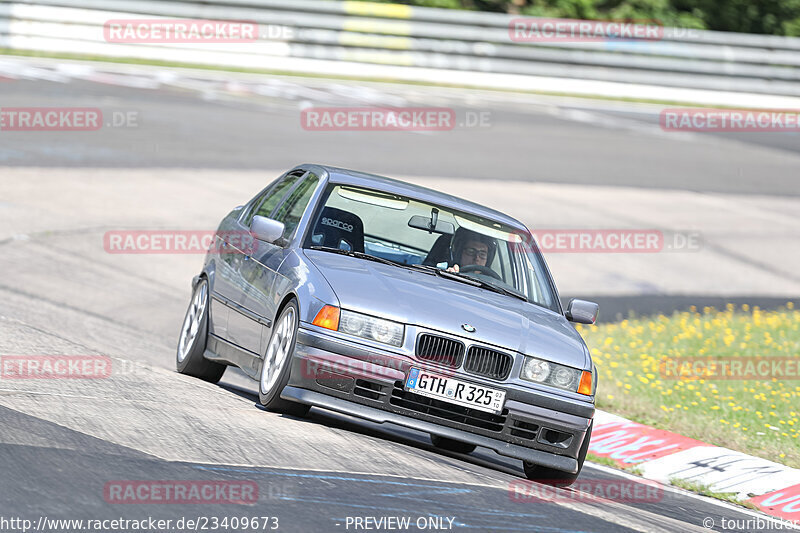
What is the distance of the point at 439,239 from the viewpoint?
28.6 feet

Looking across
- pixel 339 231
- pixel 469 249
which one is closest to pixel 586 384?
pixel 469 249

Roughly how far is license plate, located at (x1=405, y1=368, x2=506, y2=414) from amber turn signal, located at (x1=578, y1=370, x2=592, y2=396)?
546 millimetres

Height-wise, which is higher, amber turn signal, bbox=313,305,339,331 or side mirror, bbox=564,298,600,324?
amber turn signal, bbox=313,305,339,331

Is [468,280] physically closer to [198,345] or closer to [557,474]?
[557,474]

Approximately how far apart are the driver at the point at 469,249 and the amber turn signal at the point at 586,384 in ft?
4.34

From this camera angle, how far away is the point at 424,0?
104 ft

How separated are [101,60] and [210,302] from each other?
59.6 ft

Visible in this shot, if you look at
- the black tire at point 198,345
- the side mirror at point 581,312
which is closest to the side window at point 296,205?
the black tire at point 198,345

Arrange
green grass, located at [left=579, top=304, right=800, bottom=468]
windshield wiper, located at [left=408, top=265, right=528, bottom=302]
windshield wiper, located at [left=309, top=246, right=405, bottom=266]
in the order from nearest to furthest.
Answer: windshield wiper, located at [left=309, top=246, right=405, bottom=266] < windshield wiper, located at [left=408, top=265, right=528, bottom=302] < green grass, located at [left=579, top=304, right=800, bottom=468]

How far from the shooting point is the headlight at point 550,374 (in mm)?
7398

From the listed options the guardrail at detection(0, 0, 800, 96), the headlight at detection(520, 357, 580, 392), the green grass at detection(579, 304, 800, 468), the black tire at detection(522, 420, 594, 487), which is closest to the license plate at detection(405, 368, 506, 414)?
the headlight at detection(520, 357, 580, 392)

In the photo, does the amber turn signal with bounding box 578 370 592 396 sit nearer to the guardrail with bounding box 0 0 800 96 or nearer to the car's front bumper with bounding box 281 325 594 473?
the car's front bumper with bounding box 281 325 594 473

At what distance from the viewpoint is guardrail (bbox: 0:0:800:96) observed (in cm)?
2611

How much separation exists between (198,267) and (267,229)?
261 inches
